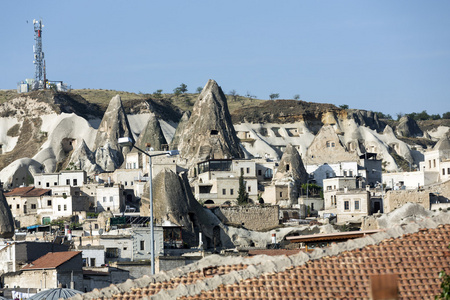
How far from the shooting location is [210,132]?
5354 inches

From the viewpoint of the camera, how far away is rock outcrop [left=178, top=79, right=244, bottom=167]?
131 metres

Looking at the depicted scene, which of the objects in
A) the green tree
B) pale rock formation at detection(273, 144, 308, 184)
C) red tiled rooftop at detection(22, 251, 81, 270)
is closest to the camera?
red tiled rooftop at detection(22, 251, 81, 270)

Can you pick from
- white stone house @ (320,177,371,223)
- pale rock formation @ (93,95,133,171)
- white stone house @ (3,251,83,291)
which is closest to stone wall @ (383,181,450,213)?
white stone house @ (320,177,371,223)

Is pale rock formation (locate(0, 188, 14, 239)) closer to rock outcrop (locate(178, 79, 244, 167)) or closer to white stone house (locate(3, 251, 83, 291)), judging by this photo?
rock outcrop (locate(178, 79, 244, 167))

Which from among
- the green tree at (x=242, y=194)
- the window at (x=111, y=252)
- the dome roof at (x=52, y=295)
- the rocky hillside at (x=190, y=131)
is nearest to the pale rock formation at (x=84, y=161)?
the rocky hillside at (x=190, y=131)

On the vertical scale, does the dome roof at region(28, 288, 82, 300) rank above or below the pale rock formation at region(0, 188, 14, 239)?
below

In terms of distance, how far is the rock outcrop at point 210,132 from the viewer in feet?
429

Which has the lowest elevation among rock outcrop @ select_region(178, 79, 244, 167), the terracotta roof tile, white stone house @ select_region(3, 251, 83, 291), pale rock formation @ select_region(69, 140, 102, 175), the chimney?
white stone house @ select_region(3, 251, 83, 291)

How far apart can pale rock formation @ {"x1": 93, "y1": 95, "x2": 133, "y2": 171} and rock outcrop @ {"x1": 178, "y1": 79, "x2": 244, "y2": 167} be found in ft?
35.2

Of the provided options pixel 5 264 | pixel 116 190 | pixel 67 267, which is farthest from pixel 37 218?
pixel 67 267

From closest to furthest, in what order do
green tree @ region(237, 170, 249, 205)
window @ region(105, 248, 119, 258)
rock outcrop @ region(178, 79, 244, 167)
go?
window @ region(105, 248, 119, 258), green tree @ region(237, 170, 249, 205), rock outcrop @ region(178, 79, 244, 167)

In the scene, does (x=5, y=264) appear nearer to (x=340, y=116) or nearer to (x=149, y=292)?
(x=149, y=292)

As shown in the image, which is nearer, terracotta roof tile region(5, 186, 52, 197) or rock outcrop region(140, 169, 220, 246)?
rock outcrop region(140, 169, 220, 246)

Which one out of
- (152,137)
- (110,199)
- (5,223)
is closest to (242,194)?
(110,199)
